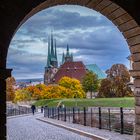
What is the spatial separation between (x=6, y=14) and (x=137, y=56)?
113 inches

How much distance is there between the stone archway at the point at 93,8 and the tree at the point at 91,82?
86.8 m

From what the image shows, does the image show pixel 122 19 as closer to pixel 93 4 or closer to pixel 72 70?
pixel 93 4

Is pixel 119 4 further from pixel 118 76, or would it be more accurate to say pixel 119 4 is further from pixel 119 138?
pixel 118 76

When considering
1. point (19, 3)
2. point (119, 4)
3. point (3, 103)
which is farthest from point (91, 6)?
point (3, 103)

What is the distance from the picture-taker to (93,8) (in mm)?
9031

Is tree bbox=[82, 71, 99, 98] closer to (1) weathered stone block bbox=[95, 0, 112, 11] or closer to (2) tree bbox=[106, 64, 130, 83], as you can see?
(2) tree bbox=[106, 64, 130, 83]

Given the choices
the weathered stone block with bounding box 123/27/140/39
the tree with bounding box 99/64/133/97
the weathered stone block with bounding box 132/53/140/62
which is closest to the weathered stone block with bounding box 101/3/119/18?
the weathered stone block with bounding box 123/27/140/39

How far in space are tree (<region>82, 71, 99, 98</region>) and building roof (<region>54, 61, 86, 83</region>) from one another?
38.0m

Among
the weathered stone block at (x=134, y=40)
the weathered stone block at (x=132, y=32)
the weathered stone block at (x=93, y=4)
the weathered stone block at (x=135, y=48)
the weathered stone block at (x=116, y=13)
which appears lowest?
the weathered stone block at (x=135, y=48)

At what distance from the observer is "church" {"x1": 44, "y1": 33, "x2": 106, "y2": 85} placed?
138 metres

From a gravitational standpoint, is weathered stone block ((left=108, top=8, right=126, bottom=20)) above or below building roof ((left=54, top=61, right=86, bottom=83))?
below

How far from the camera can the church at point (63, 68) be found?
453ft

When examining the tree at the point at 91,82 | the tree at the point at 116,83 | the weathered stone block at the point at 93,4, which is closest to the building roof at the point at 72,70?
the tree at the point at 91,82

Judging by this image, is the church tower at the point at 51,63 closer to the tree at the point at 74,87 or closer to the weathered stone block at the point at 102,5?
the tree at the point at 74,87
